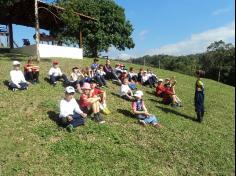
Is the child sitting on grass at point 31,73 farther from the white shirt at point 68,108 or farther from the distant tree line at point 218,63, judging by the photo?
the distant tree line at point 218,63

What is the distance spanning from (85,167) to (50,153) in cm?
113

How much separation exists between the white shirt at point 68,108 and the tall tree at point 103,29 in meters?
29.8

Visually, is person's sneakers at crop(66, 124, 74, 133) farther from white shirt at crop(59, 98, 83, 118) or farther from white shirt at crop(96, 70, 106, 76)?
white shirt at crop(96, 70, 106, 76)

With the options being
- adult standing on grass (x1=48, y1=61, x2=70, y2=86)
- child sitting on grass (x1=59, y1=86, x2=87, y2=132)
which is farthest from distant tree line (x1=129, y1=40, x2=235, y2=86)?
child sitting on grass (x1=59, y1=86, x2=87, y2=132)

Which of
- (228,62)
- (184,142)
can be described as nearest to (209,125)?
(184,142)

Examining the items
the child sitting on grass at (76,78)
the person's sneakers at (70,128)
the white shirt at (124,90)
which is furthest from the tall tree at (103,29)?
the person's sneakers at (70,128)

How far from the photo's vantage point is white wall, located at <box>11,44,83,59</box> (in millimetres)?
30484

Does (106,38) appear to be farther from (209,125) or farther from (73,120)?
(73,120)

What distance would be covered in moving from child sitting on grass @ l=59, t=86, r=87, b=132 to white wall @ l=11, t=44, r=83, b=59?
59.5 ft

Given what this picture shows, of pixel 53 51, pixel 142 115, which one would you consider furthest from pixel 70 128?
pixel 53 51

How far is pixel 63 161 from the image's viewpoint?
417 inches

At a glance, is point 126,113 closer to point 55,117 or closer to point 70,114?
point 55,117

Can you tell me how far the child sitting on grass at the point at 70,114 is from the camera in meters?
12.2

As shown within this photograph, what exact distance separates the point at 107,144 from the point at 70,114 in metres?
1.52
